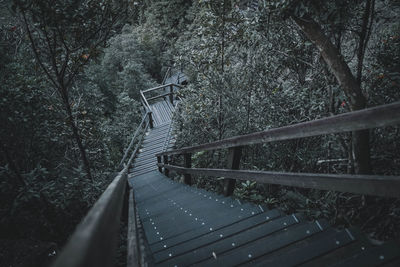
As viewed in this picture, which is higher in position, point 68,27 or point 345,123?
point 68,27

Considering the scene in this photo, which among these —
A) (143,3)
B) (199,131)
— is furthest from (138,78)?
(143,3)

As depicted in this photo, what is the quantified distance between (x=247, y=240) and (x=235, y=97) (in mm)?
4205

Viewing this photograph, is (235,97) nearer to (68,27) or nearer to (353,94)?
(353,94)

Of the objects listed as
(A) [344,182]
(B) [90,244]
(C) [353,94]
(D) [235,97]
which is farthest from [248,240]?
(D) [235,97]

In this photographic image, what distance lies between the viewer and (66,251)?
500 millimetres

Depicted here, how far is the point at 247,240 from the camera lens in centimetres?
208

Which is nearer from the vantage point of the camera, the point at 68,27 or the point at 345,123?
the point at 345,123

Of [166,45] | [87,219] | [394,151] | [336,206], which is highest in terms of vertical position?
[166,45]

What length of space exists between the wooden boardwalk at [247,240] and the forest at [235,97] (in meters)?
0.81

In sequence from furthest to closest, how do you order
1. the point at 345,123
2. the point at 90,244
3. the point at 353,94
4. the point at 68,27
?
the point at 68,27
the point at 353,94
the point at 345,123
the point at 90,244

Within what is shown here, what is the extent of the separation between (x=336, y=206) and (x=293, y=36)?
129 inches

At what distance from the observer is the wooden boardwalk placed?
4.89 feet

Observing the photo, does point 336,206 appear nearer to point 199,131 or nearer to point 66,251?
point 66,251

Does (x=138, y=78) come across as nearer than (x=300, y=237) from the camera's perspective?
No
